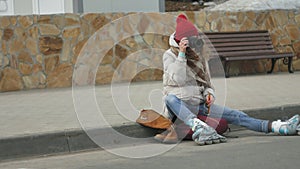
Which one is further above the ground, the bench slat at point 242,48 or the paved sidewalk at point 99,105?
the bench slat at point 242,48

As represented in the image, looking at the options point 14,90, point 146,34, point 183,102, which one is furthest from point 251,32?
point 183,102

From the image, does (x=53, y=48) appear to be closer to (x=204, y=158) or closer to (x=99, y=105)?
(x=99, y=105)

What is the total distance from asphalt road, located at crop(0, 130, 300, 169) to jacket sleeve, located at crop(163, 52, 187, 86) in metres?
0.72

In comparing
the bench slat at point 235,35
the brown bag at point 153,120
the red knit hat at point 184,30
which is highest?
the red knit hat at point 184,30

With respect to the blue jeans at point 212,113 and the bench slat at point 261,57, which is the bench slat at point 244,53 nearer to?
the bench slat at point 261,57

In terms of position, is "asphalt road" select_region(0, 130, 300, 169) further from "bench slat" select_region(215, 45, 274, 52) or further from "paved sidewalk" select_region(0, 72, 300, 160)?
"bench slat" select_region(215, 45, 274, 52)

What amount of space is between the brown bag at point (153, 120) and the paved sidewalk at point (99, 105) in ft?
0.54

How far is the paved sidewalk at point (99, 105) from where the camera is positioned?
634 cm

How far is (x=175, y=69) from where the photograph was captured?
20.3 feet

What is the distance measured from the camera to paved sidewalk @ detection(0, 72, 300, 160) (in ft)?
20.8

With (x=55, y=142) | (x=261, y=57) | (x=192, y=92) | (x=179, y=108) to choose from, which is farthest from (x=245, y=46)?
(x=55, y=142)

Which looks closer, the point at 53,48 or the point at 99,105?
the point at 99,105

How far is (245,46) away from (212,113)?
5.32 m

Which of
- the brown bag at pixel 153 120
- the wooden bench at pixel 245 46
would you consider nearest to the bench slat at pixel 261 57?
the wooden bench at pixel 245 46
